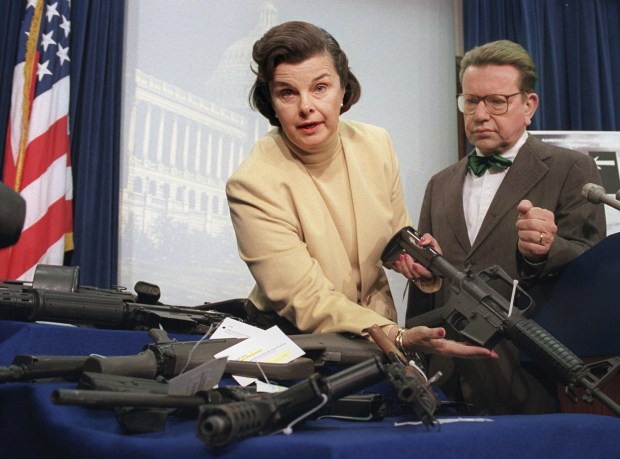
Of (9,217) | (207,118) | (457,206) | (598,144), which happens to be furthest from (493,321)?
(207,118)

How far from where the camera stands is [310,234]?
2223 mm

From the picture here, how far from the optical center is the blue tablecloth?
92 cm

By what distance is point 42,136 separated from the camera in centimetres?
432

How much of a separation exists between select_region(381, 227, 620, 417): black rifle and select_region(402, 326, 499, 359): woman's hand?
0.20 feet

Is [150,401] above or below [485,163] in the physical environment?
below

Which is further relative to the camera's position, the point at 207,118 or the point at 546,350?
the point at 207,118

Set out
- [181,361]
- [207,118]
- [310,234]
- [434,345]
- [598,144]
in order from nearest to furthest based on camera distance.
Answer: [181,361] < [434,345] < [310,234] < [598,144] < [207,118]

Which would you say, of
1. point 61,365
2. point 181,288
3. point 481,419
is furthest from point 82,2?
point 481,419

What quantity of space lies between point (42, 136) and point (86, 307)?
2.60 m

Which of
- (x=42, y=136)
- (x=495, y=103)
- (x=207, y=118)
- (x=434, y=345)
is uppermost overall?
(x=207, y=118)

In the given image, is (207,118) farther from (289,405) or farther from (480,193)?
(289,405)

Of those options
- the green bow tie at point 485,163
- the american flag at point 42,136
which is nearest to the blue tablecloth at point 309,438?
the green bow tie at point 485,163

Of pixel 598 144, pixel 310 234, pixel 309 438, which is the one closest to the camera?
pixel 309 438

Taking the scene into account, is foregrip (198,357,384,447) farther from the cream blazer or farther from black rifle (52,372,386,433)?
the cream blazer
